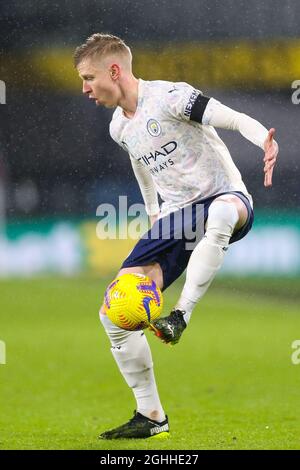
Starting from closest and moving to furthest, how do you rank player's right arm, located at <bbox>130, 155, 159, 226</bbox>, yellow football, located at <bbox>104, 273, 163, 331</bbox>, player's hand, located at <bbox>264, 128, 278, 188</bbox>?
player's hand, located at <bbox>264, 128, 278, 188</bbox>, yellow football, located at <bbox>104, 273, 163, 331</bbox>, player's right arm, located at <bbox>130, 155, 159, 226</bbox>

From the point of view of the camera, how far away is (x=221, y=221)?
17.1 feet

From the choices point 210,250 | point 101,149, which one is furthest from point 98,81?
point 101,149

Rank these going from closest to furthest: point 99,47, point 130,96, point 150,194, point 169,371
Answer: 1. point 99,47
2. point 130,96
3. point 150,194
4. point 169,371

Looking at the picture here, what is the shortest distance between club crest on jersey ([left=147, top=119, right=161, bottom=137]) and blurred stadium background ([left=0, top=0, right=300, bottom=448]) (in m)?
7.86

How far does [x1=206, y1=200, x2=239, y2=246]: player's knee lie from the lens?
17.1 ft

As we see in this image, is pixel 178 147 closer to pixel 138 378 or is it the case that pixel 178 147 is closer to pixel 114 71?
pixel 114 71

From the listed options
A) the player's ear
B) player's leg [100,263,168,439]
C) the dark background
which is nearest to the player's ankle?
player's leg [100,263,168,439]

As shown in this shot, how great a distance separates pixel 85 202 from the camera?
1528 cm

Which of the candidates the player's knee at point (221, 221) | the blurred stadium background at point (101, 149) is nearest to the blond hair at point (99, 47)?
the player's knee at point (221, 221)

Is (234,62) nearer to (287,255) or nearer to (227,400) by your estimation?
(287,255)

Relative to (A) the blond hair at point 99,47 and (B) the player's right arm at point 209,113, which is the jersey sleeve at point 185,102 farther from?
(A) the blond hair at point 99,47

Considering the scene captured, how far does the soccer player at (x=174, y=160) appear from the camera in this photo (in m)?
5.25

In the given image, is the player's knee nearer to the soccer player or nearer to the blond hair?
the soccer player

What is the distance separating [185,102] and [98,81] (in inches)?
19.5
